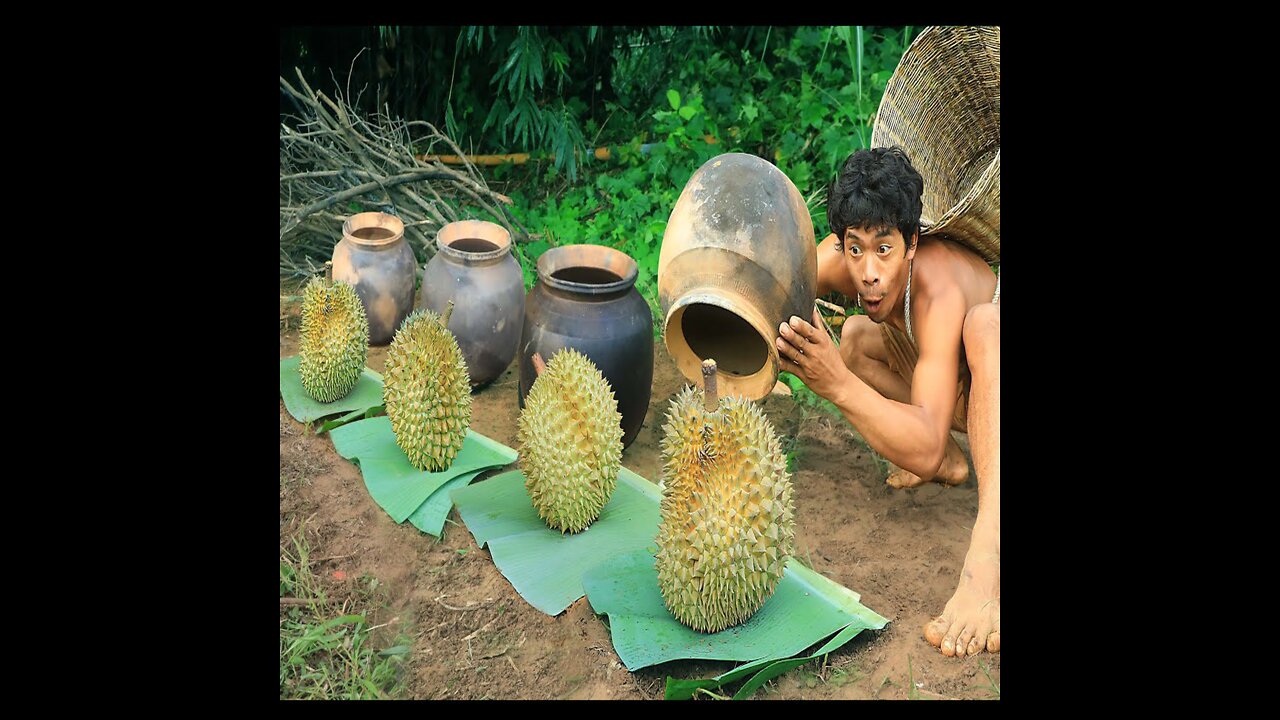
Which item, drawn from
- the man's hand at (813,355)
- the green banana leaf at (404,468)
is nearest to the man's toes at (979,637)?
the man's hand at (813,355)

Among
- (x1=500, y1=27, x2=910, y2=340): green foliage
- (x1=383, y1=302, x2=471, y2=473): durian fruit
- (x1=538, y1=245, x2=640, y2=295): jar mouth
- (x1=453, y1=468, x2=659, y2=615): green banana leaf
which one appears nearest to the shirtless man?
(x1=453, y1=468, x2=659, y2=615): green banana leaf

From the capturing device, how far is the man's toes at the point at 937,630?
3139 millimetres

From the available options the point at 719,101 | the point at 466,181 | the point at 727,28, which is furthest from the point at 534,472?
the point at 727,28

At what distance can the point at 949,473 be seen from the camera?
4059mm

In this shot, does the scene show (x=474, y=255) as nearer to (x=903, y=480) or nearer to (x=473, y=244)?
(x=473, y=244)

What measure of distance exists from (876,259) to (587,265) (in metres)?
1.34

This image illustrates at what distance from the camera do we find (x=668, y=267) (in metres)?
3.67

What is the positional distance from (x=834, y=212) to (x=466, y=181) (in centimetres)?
272

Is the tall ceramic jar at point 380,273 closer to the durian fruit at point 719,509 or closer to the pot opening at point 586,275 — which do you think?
the pot opening at point 586,275

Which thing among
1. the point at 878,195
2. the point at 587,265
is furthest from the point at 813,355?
the point at 587,265

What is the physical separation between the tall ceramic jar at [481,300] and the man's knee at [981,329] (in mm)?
2090

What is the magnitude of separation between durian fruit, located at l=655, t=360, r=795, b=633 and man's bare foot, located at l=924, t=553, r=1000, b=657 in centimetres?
55

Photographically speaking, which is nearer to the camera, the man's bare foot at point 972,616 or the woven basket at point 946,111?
the man's bare foot at point 972,616

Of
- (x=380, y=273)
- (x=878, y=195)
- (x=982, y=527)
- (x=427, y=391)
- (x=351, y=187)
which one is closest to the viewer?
(x=982, y=527)
